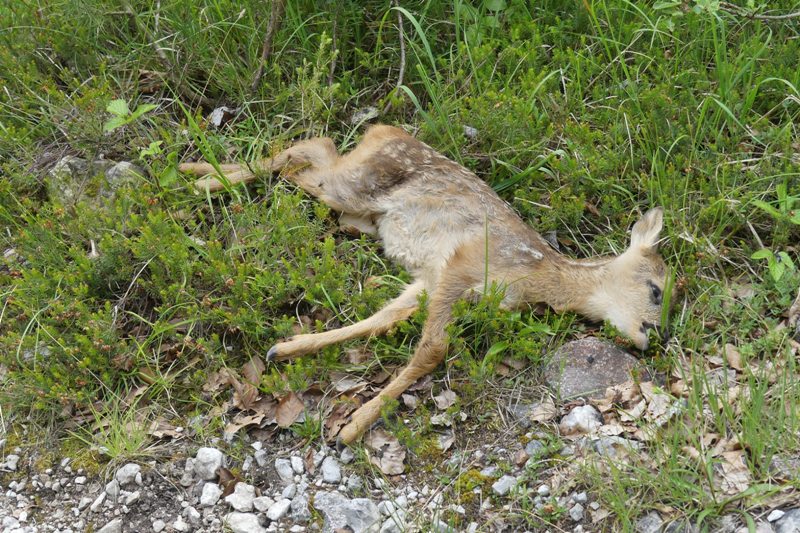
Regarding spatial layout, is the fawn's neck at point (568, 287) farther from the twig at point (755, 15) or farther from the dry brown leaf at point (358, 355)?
the twig at point (755, 15)

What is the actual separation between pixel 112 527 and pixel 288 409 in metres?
1.13

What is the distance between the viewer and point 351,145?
6.45 metres

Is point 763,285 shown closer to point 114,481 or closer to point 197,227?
point 197,227

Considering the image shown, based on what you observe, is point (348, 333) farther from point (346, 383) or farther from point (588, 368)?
point (588, 368)

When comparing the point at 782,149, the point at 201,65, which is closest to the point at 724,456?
the point at 782,149

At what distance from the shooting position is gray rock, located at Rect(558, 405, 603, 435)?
4727mm

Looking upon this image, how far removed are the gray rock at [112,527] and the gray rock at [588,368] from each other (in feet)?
8.07

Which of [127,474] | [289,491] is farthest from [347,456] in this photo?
[127,474]

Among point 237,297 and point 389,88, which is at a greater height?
point 389,88

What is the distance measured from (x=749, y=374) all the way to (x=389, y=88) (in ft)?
11.6

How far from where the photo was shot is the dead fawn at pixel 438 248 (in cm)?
518

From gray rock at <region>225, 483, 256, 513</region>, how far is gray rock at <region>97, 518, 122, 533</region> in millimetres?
548

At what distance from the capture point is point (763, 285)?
539cm

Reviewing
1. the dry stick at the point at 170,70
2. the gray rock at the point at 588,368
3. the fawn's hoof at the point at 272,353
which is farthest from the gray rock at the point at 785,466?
the dry stick at the point at 170,70
